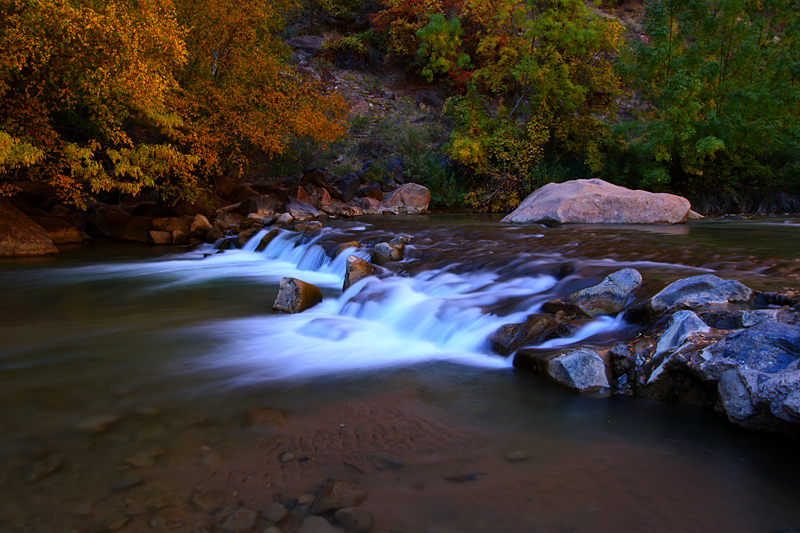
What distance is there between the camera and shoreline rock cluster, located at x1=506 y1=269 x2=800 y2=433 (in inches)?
114

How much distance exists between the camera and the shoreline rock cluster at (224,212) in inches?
476

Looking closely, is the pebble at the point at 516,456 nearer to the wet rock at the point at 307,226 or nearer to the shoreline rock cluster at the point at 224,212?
the wet rock at the point at 307,226

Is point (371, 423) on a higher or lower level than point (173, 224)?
lower

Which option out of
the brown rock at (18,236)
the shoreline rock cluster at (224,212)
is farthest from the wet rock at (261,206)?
the brown rock at (18,236)

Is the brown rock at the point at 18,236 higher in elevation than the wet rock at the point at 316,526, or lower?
higher

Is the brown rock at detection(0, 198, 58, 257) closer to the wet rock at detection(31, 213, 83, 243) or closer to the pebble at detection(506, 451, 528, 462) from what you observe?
the wet rock at detection(31, 213, 83, 243)

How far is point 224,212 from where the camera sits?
52.9ft

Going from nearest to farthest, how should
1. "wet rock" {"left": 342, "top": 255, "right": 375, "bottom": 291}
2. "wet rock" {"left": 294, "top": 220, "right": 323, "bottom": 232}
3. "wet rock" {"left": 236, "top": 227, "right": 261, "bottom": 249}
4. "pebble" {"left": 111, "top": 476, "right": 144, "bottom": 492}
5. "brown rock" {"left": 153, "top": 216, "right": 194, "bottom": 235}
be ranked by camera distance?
1. "pebble" {"left": 111, "top": 476, "right": 144, "bottom": 492}
2. "wet rock" {"left": 342, "top": 255, "right": 375, "bottom": 291}
3. "wet rock" {"left": 294, "top": 220, "right": 323, "bottom": 232}
4. "wet rock" {"left": 236, "top": 227, "right": 261, "bottom": 249}
5. "brown rock" {"left": 153, "top": 216, "right": 194, "bottom": 235}

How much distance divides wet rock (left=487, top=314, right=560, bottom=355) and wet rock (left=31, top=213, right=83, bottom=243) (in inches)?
558

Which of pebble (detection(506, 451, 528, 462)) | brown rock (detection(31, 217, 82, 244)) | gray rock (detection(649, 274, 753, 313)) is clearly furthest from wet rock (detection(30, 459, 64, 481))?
brown rock (detection(31, 217, 82, 244))

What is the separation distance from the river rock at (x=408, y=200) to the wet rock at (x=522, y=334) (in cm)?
1478

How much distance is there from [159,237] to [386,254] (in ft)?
30.1

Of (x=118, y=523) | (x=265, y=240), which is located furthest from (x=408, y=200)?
(x=118, y=523)

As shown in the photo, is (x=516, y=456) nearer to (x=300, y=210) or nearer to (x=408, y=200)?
(x=300, y=210)
